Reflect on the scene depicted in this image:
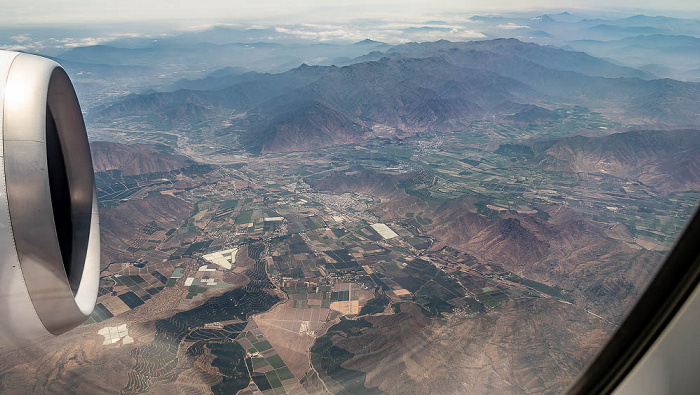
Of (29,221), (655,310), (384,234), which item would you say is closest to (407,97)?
(384,234)

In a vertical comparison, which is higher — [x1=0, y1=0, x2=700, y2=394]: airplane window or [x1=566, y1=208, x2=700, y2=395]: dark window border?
[x1=566, y1=208, x2=700, y2=395]: dark window border

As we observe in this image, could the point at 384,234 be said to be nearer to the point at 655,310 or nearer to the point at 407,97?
the point at 655,310

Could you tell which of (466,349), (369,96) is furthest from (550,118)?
(466,349)

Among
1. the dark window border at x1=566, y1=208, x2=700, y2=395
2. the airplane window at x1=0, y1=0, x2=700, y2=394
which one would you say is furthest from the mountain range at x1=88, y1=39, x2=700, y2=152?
the dark window border at x1=566, y1=208, x2=700, y2=395

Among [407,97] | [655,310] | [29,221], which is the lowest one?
[407,97]

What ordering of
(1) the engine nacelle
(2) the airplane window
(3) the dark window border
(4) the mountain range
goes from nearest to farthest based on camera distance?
(3) the dark window border, (1) the engine nacelle, (2) the airplane window, (4) the mountain range

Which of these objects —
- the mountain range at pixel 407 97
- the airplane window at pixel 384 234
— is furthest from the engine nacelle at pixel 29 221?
the mountain range at pixel 407 97

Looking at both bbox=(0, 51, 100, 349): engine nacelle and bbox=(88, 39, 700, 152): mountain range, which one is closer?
bbox=(0, 51, 100, 349): engine nacelle

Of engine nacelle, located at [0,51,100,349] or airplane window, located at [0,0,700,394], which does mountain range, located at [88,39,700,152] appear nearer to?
airplane window, located at [0,0,700,394]

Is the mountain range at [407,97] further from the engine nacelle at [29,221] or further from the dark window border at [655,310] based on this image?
the engine nacelle at [29,221]
